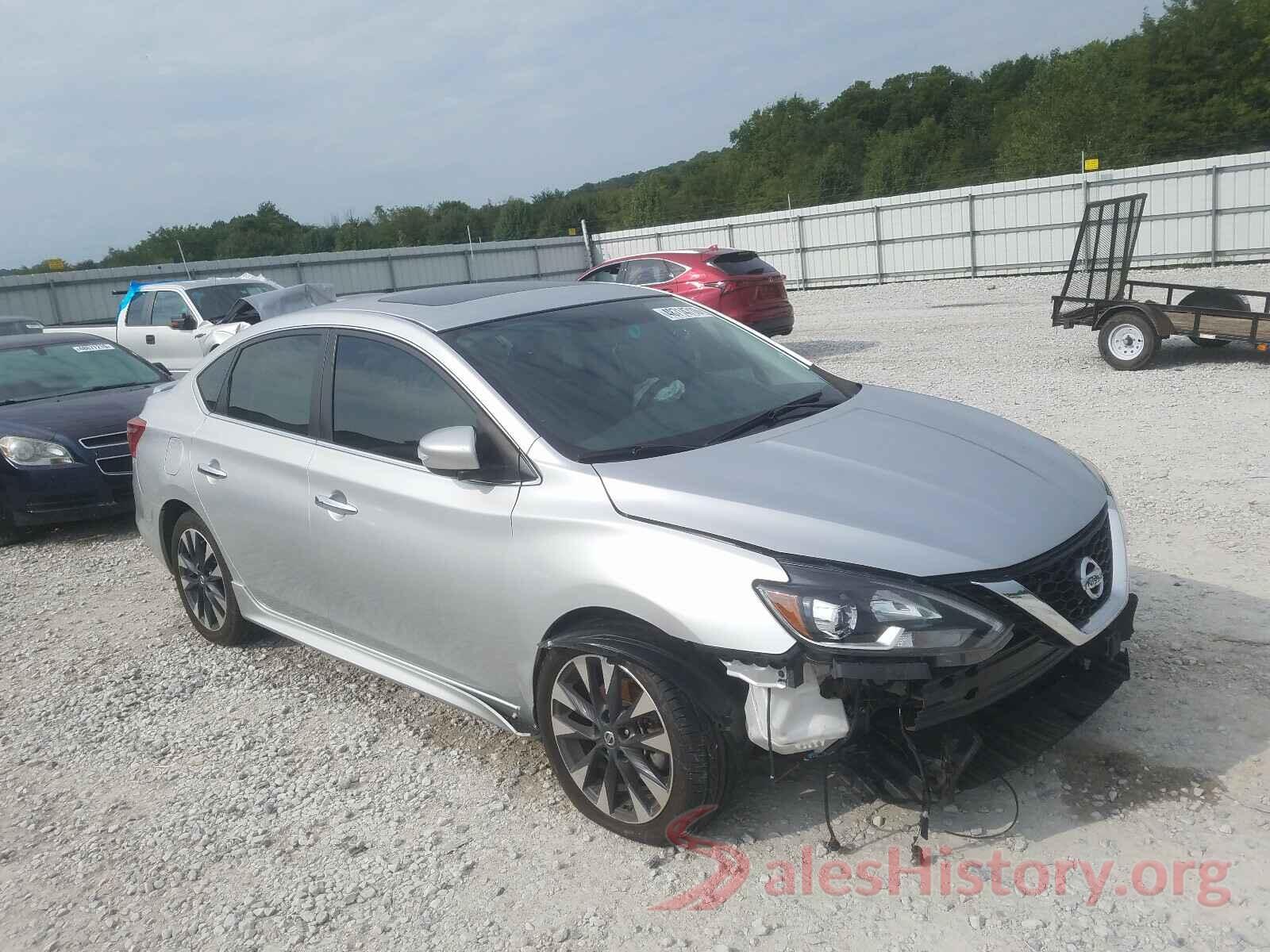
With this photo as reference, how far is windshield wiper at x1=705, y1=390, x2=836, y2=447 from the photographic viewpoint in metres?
3.54

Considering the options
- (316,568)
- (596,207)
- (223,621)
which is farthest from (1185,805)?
(596,207)

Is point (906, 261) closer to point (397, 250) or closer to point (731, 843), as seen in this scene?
point (397, 250)

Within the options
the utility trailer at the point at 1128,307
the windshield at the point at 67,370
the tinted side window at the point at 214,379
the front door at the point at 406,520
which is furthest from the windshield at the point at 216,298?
the front door at the point at 406,520

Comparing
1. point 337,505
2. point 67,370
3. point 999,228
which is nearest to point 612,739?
point 337,505

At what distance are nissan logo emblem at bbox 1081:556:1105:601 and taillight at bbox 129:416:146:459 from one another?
15.3 feet

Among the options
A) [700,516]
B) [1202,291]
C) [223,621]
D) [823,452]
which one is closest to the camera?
[700,516]

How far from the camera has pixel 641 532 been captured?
2.99 metres

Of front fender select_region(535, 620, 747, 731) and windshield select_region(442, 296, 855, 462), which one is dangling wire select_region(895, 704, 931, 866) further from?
windshield select_region(442, 296, 855, 462)

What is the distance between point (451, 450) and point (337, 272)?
27922mm

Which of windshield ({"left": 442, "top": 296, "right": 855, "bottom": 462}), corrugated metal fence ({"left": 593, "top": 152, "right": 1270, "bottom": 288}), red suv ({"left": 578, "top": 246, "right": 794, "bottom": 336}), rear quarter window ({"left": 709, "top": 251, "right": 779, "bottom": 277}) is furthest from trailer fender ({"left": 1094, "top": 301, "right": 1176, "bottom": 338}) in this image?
corrugated metal fence ({"left": 593, "top": 152, "right": 1270, "bottom": 288})

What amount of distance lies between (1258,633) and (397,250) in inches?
1134

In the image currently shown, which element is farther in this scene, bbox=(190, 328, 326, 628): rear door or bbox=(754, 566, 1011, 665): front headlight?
bbox=(190, 328, 326, 628): rear door

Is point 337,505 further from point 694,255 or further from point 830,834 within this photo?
point 694,255

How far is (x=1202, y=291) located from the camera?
1077cm
